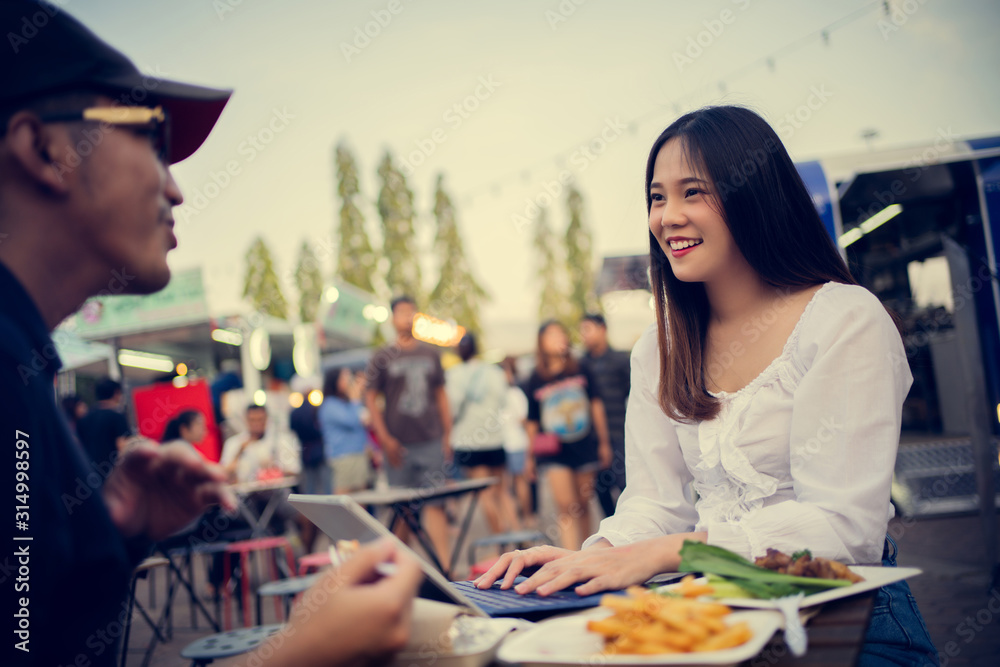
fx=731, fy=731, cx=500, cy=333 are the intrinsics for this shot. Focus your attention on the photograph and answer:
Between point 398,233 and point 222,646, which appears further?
point 398,233

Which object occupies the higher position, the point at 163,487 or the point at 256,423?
the point at 163,487

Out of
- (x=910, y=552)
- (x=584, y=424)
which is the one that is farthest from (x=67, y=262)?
(x=910, y=552)

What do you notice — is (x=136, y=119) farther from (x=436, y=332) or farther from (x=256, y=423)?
(x=436, y=332)

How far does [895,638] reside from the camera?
139 centimetres

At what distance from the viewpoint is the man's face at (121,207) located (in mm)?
802

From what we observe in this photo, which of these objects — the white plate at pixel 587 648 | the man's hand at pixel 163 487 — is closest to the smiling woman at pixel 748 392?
the white plate at pixel 587 648

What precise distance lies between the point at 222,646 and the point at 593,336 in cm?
476

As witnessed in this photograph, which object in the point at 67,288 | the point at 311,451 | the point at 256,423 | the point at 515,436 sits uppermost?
the point at 67,288

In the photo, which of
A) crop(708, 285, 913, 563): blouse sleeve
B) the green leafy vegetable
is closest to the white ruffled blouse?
crop(708, 285, 913, 563): blouse sleeve

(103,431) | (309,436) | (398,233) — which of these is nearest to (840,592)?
(103,431)

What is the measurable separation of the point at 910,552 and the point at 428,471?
4212 mm

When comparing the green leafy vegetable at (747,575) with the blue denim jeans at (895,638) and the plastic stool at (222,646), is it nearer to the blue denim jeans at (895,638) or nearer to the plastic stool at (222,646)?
the blue denim jeans at (895,638)

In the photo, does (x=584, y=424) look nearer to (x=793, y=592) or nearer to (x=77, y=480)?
(x=793, y=592)

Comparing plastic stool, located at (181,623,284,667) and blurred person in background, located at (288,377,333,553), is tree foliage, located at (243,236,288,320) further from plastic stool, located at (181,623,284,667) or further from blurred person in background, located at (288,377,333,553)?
plastic stool, located at (181,623,284,667)
